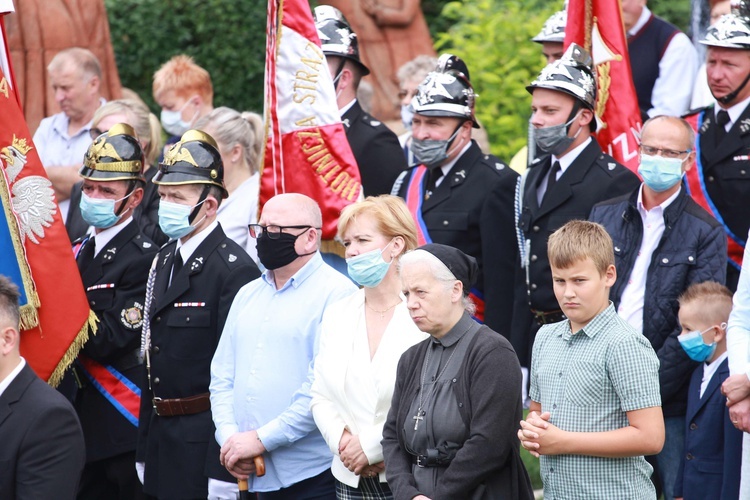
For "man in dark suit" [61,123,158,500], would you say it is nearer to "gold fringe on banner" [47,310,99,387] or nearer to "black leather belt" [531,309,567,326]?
"gold fringe on banner" [47,310,99,387]

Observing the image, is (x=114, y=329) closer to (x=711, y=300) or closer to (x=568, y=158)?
(x=568, y=158)

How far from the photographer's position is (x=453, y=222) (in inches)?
271

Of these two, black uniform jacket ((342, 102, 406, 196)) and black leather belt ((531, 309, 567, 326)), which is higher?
black uniform jacket ((342, 102, 406, 196))

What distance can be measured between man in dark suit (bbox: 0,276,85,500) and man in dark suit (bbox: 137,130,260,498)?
1256 mm

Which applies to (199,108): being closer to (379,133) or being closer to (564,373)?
(379,133)

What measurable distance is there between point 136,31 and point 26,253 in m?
8.49

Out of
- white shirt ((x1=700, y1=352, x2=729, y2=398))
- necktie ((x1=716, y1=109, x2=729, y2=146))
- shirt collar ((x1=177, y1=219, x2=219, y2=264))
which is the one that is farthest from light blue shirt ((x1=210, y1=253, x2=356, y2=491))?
necktie ((x1=716, y1=109, x2=729, y2=146))

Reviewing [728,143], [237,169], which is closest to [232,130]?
[237,169]

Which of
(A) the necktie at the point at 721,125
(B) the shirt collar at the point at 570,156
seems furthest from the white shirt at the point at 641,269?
(A) the necktie at the point at 721,125

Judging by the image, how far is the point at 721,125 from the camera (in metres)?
6.74

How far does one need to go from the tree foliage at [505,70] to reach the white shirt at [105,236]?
18.1 feet

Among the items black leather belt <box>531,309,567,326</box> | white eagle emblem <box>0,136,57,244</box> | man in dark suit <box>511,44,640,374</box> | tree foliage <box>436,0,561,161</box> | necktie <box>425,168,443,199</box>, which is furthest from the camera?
tree foliage <box>436,0,561,161</box>

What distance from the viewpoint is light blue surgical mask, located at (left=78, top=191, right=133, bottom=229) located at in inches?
271

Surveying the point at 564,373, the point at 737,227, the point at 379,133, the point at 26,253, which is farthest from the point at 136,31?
the point at 564,373
